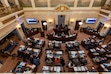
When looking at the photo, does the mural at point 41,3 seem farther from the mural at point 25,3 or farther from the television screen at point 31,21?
the television screen at point 31,21

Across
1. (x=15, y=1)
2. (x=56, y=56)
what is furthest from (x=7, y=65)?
(x=15, y=1)

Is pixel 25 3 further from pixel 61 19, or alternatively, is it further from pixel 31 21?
pixel 61 19

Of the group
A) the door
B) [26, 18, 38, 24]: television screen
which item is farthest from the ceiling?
[26, 18, 38, 24]: television screen

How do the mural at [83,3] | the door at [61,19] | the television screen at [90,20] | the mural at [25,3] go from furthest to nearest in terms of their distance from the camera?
1. the television screen at [90,20]
2. the door at [61,19]
3. the mural at [83,3]
4. the mural at [25,3]

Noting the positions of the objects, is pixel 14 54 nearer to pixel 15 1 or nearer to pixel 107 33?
pixel 15 1

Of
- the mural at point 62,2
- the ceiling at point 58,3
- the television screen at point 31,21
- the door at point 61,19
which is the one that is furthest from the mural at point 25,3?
the door at point 61,19

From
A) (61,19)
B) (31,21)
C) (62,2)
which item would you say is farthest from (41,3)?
(61,19)

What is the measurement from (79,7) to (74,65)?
8229mm

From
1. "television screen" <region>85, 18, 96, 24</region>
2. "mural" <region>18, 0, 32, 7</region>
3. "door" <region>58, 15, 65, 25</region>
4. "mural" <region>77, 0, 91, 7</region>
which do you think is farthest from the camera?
"television screen" <region>85, 18, 96, 24</region>

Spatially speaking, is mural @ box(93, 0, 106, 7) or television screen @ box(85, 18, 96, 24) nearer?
mural @ box(93, 0, 106, 7)

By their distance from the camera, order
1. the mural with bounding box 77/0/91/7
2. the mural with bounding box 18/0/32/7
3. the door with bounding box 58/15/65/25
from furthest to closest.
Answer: the door with bounding box 58/15/65/25, the mural with bounding box 77/0/91/7, the mural with bounding box 18/0/32/7

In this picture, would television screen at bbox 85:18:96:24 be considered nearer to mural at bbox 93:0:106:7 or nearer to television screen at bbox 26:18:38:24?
mural at bbox 93:0:106:7

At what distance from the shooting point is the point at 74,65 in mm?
6719

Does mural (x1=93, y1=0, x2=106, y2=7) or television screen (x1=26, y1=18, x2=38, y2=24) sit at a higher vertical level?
mural (x1=93, y1=0, x2=106, y2=7)
